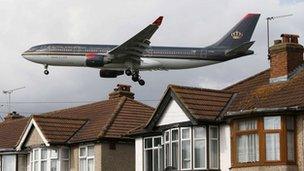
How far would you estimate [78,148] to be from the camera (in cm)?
3944

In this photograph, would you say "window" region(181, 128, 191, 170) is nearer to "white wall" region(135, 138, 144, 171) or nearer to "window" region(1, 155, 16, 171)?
"white wall" region(135, 138, 144, 171)

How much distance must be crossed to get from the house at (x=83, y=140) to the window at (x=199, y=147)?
24.6 feet

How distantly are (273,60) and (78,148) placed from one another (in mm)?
12534

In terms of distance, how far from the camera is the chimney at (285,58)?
30.9 meters

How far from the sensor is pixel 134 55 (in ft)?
167

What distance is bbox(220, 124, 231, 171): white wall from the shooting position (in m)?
30.2

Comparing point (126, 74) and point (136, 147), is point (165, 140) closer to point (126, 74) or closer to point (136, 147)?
point (136, 147)

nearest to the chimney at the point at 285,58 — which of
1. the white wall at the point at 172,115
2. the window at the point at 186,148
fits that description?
the white wall at the point at 172,115


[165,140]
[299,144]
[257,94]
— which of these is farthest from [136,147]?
[299,144]

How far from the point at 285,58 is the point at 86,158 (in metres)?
12.9

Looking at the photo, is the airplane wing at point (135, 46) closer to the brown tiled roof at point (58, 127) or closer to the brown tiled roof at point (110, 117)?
the brown tiled roof at point (110, 117)

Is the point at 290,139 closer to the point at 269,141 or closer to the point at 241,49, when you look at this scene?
the point at 269,141

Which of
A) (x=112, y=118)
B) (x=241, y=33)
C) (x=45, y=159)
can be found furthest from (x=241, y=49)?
(x=45, y=159)

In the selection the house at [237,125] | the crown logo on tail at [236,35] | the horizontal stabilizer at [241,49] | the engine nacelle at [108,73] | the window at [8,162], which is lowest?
the window at [8,162]
